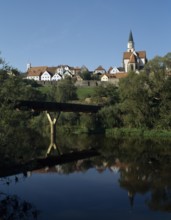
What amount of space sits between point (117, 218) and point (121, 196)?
4.31m

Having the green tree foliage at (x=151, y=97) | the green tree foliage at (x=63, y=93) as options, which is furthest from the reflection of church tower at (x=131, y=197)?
the green tree foliage at (x=63, y=93)

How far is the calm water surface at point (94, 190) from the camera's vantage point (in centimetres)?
1997

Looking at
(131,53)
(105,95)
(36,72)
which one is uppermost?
(131,53)

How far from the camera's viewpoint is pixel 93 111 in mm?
76188

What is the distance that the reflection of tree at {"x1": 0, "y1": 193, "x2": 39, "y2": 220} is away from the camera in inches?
733

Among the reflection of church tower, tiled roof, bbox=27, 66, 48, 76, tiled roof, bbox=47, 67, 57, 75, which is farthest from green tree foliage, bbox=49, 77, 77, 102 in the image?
tiled roof, bbox=27, 66, 48, 76

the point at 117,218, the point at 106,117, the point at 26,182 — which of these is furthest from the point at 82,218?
the point at 106,117

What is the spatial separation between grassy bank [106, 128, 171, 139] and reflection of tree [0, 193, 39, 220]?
4067 cm

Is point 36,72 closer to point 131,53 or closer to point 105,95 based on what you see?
point 131,53

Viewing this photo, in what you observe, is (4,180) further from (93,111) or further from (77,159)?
(93,111)

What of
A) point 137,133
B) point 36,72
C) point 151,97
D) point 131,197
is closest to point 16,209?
point 131,197

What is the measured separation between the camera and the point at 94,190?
83.2ft

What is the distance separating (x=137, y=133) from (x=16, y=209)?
150 feet

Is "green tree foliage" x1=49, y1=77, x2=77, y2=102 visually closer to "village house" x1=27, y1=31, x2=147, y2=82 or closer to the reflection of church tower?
"village house" x1=27, y1=31, x2=147, y2=82
